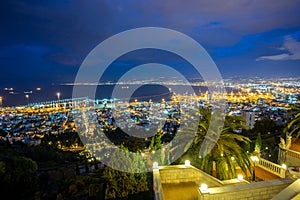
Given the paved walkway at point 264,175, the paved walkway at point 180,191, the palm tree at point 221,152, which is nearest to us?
the paved walkway at point 180,191

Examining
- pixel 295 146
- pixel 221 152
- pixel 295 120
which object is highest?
pixel 295 120

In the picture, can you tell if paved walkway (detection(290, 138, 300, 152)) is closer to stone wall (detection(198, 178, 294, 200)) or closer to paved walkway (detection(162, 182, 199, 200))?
stone wall (detection(198, 178, 294, 200))

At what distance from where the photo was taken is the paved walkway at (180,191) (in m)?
3.83

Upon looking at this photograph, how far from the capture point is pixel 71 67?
8644 centimetres

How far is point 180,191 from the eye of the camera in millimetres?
4031

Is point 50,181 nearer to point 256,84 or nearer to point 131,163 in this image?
point 131,163

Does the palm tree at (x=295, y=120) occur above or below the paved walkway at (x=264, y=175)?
above

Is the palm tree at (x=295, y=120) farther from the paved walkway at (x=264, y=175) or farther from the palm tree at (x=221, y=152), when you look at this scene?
the palm tree at (x=221, y=152)

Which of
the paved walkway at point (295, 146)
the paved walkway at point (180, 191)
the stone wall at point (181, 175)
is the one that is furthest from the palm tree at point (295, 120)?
the paved walkway at point (180, 191)

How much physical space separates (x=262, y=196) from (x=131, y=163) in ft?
9.06

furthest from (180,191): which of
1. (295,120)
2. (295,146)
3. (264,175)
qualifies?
(295,146)

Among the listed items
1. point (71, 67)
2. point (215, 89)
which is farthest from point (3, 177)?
point (71, 67)

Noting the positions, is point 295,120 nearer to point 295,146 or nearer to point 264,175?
point 295,146

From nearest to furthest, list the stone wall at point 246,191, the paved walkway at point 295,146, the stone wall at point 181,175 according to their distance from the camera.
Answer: the stone wall at point 246,191 → the stone wall at point 181,175 → the paved walkway at point 295,146
